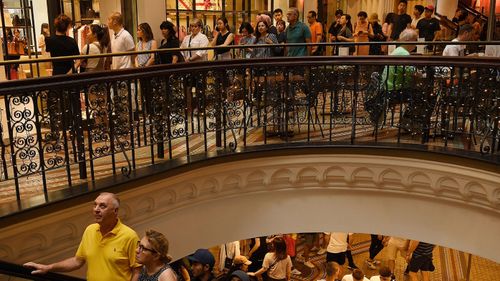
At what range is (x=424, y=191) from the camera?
18.7ft

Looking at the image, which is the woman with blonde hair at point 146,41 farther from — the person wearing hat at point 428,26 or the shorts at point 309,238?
the shorts at point 309,238

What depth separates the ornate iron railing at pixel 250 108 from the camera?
4672mm

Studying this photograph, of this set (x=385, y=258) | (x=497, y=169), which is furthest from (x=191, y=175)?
(x=385, y=258)

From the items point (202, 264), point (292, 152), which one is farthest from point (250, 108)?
point (202, 264)

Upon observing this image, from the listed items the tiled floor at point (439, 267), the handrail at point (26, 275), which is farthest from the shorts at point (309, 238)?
the handrail at point (26, 275)

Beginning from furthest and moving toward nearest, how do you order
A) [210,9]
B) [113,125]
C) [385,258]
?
[210,9], [385,258], [113,125]

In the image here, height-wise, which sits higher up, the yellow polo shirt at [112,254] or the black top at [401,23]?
the black top at [401,23]

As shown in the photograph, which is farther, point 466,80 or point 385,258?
point 385,258

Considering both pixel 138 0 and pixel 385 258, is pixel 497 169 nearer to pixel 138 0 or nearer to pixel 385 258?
pixel 385 258

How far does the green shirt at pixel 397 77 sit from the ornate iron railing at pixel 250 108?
0.01m

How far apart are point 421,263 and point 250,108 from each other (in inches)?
200

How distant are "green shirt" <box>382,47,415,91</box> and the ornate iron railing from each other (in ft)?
0.05

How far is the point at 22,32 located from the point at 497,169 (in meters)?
7.48

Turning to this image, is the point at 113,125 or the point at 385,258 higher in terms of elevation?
the point at 113,125
